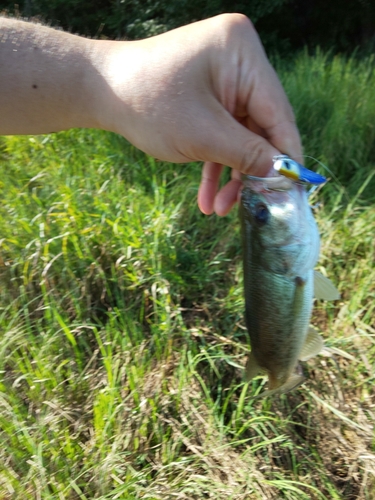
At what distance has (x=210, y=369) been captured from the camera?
2.08 m

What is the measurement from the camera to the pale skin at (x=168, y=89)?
1.43m

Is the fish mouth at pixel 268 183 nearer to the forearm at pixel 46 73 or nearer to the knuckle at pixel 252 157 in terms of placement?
the knuckle at pixel 252 157

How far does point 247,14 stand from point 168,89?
816cm

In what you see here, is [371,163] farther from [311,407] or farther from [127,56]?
[127,56]

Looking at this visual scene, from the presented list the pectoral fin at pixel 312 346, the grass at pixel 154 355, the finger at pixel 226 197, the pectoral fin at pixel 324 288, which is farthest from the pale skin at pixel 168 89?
the grass at pixel 154 355

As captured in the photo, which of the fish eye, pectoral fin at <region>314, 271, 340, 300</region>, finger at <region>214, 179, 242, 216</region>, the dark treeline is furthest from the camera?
the dark treeline

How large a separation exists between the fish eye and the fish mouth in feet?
0.17

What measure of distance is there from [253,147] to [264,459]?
4.39 feet

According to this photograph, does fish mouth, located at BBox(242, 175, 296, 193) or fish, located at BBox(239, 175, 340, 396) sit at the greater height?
fish mouth, located at BBox(242, 175, 296, 193)

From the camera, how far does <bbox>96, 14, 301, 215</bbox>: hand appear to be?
142cm

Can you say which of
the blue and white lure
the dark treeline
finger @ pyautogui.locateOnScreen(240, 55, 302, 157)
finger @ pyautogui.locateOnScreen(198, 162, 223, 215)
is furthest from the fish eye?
the dark treeline

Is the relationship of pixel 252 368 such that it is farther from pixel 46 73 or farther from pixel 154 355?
pixel 46 73

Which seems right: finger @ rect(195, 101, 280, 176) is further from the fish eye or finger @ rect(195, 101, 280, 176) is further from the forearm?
the forearm

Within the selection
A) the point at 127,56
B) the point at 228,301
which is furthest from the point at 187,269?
the point at 127,56
